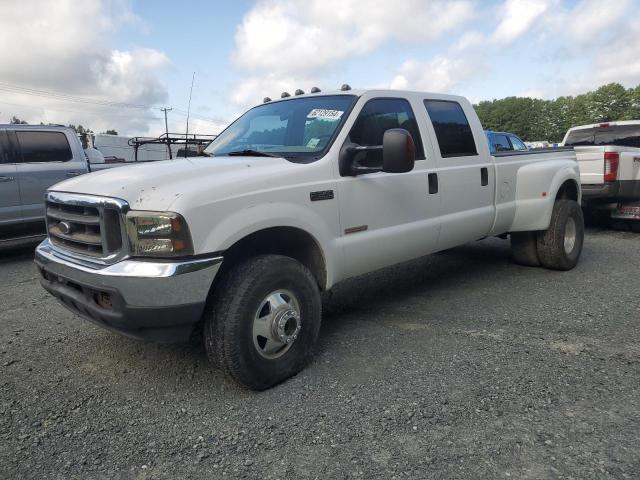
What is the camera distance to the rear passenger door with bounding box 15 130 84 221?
741 centimetres

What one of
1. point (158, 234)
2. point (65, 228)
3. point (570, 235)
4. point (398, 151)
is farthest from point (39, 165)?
point (570, 235)

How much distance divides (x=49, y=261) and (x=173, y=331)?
1.06m

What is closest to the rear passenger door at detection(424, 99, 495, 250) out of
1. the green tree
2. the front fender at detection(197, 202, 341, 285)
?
the front fender at detection(197, 202, 341, 285)

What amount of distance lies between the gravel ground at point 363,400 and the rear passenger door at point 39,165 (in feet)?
10.8

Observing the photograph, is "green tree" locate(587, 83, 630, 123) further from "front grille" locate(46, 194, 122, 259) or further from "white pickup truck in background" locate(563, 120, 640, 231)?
"front grille" locate(46, 194, 122, 259)

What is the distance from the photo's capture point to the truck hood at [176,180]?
9.00 feet

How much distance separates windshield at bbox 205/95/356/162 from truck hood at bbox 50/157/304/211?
0.33 meters

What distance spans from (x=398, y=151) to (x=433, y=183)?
41.5 inches

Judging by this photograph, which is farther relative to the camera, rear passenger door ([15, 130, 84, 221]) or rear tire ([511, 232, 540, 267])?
rear passenger door ([15, 130, 84, 221])

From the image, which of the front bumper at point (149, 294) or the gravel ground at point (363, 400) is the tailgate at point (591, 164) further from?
the front bumper at point (149, 294)

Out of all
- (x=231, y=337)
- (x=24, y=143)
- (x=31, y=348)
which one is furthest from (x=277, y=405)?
(x=24, y=143)

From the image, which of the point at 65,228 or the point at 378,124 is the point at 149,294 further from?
the point at 378,124

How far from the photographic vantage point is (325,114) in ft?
12.7

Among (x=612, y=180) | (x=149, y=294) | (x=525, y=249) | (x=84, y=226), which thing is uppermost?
(x=84, y=226)
